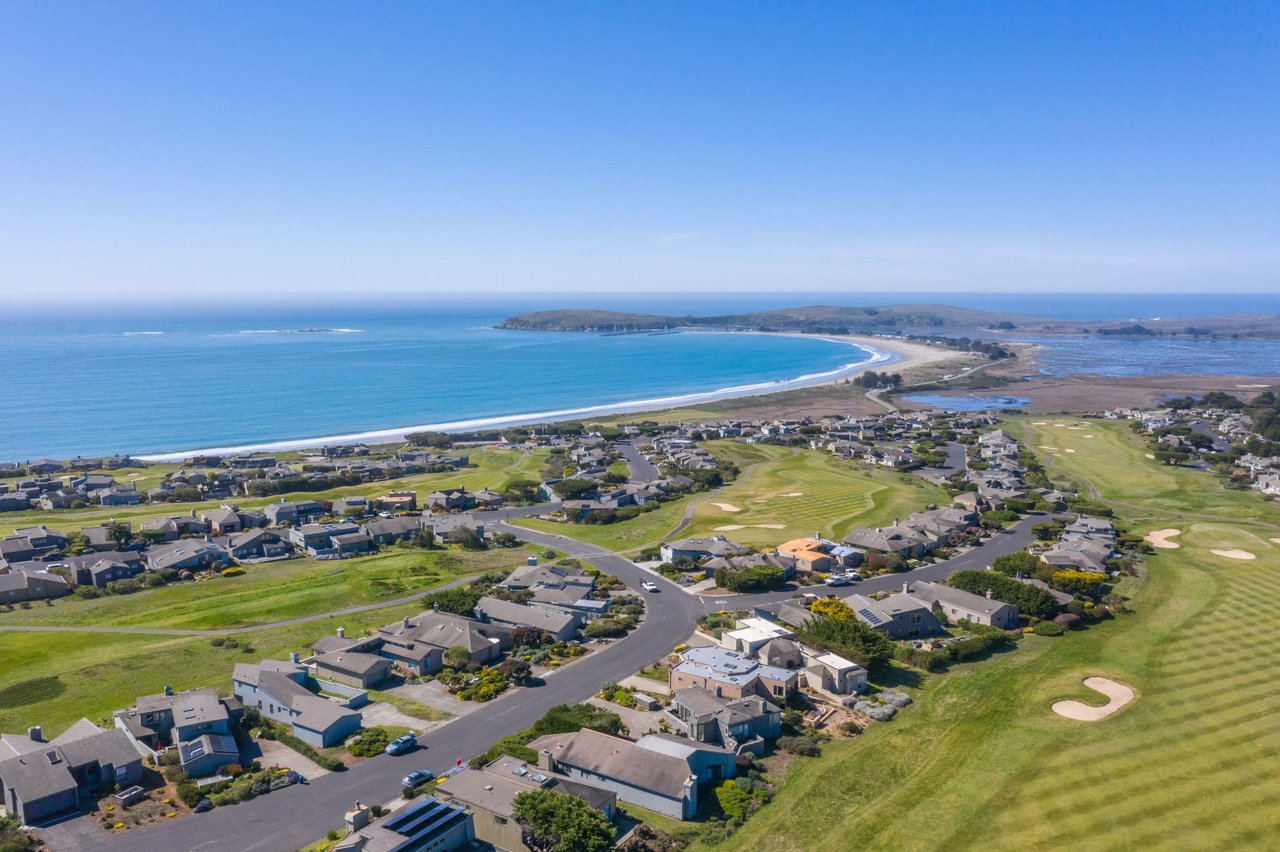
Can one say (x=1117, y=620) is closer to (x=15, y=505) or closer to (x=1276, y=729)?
(x=1276, y=729)

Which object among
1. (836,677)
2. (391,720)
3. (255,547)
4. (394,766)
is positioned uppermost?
(836,677)

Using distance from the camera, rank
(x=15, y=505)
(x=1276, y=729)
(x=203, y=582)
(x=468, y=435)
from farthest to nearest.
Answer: (x=468, y=435) → (x=15, y=505) → (x=203, y=582) → (x=1276, y=729)

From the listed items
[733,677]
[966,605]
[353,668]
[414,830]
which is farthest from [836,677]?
[353,668]

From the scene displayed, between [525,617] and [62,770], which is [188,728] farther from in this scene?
[525,617]

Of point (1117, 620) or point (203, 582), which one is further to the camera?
point (203, 582)

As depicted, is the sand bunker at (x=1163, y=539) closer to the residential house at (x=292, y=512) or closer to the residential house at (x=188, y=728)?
the residential house at (x=188, y=728)

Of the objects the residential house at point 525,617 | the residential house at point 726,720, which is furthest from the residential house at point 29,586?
the residential house at point 726,720

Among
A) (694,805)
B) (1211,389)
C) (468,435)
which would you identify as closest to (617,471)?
(468,435)
